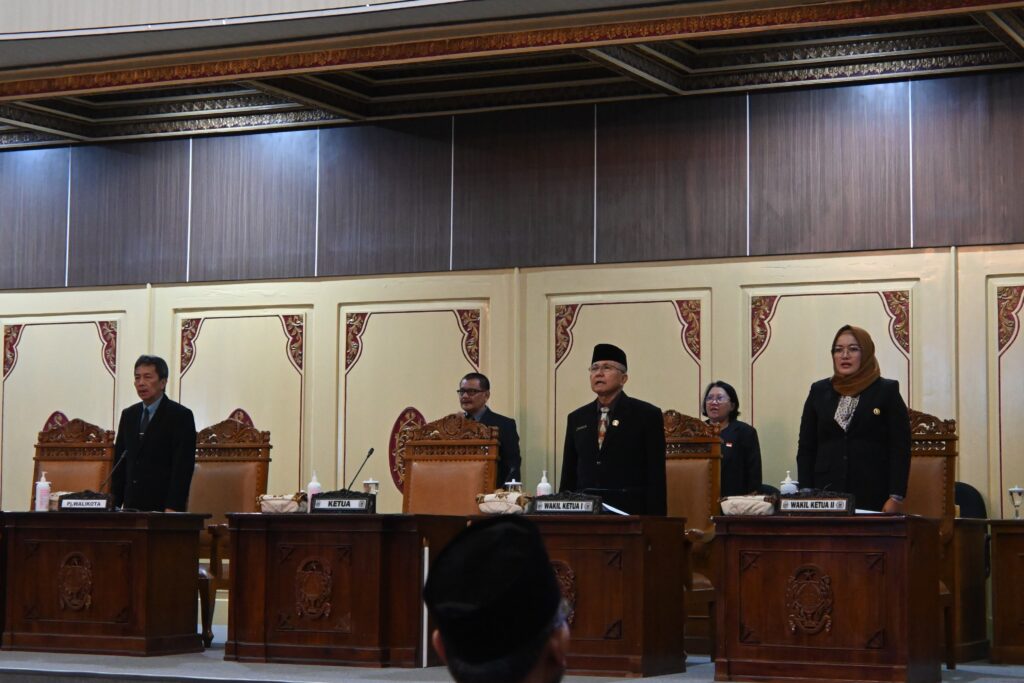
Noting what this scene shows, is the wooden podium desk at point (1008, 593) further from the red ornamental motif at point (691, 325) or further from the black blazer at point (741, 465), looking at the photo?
the red ornamental motif at point (691, 325)

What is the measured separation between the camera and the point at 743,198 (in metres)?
7.87

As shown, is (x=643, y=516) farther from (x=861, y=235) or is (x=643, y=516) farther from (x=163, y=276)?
(x=163, y=276)

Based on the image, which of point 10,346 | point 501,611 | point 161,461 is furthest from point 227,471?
point 501,611

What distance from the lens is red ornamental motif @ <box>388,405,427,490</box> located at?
27.7ft

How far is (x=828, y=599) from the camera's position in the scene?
200 inches

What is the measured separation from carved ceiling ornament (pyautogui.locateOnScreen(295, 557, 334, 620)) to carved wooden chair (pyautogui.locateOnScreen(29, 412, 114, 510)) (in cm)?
247

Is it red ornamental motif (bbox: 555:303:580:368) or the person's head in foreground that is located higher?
red ornamental motif (bbox: 555:303:580:368)

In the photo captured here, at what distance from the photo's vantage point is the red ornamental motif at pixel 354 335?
8656 mm

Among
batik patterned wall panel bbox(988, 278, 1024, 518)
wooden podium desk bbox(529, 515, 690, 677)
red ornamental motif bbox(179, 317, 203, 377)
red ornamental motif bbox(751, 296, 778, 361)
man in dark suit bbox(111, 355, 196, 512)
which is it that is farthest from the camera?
red ornamental motif bbox(179, 317, 203, 377)

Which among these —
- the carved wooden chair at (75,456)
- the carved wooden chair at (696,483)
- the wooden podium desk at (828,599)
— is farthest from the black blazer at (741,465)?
the carved wooden chair at (75,456)

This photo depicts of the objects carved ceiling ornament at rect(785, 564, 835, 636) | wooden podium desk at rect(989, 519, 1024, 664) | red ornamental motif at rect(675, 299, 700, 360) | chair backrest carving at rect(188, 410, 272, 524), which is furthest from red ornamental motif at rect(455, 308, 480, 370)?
carved ceiling ornament at rect(785, 564, 835, 636)

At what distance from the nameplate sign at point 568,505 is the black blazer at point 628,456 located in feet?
0.79

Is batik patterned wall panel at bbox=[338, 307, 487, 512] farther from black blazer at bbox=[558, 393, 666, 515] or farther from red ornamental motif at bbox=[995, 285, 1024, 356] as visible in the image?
red ornamental motif at bbox=[995, 285, 1024, 356]

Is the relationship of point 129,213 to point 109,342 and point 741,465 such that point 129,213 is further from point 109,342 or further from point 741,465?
point 741,465
